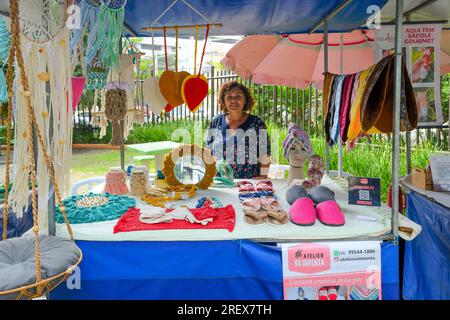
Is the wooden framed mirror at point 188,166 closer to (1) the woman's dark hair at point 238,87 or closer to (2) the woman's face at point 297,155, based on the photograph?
(2) the woman's face at point 297,155

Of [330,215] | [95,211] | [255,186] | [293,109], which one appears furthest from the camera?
[293,109]

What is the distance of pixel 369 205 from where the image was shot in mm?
1866

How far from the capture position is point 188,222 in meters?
1.67

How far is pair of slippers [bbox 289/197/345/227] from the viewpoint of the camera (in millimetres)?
1615

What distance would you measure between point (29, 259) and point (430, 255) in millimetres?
1712

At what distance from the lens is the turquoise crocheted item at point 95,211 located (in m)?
1.70

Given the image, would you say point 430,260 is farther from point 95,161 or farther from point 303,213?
point 95,161

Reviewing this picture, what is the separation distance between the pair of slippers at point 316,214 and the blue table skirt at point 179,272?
0.68ft

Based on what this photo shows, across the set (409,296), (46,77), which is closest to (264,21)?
(46,77)

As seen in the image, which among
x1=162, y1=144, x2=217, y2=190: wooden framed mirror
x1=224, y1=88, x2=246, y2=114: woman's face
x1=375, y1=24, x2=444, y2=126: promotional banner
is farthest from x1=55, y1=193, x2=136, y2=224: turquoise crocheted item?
x1=375, y1=24, x2=444, y2=126: promotional banner

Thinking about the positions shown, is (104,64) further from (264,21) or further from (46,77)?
(264,21)

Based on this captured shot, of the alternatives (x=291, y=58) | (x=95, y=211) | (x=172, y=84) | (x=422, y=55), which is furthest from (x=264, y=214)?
(x=291, y=58)

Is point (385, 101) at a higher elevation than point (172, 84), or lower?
lower

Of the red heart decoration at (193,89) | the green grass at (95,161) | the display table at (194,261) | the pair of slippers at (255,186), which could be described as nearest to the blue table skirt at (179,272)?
the display table at (194,261)
